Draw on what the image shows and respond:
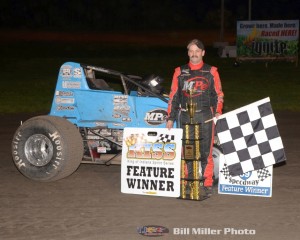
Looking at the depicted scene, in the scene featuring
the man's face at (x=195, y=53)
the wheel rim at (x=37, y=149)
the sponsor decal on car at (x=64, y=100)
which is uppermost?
the man's face at (x=195, y=53)

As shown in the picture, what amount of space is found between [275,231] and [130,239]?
1.28 meters

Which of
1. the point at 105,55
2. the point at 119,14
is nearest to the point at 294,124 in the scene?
the point at 105,55

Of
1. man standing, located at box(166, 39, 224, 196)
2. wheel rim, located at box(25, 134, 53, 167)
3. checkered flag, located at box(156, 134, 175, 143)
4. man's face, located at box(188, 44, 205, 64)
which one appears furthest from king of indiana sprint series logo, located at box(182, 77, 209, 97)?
wheel rim, located at box(25, 134, 53, 167)

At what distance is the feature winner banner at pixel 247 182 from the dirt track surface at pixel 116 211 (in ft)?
0.26

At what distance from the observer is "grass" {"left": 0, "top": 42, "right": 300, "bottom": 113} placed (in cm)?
1648

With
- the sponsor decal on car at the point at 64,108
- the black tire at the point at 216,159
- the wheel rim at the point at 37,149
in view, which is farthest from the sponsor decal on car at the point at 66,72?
the black tire at the point at 216,159

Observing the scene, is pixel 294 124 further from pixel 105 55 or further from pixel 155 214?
pixel 105 55

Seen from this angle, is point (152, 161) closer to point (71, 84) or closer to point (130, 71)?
point (71, 84)

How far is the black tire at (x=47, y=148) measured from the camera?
25.1 feet

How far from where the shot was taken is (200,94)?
23.1 ft

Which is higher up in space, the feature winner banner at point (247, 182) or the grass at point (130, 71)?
the grass at point (130, 71)

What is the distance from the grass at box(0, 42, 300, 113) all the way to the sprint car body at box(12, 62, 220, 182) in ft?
21.6

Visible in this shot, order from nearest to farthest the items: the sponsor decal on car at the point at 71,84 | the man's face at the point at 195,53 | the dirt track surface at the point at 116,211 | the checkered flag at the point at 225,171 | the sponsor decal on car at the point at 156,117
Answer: the dirt track surface at the point at 116,211, the man's face at the point at 195,53, the checkered flag at the point at 225,171, the sponsor decal on car at the point at 156,117, the sponsor decal on car at the point at 71,84

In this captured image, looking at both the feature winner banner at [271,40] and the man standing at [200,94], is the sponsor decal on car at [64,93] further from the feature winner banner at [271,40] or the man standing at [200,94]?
the feature winner banner at [271,40]
